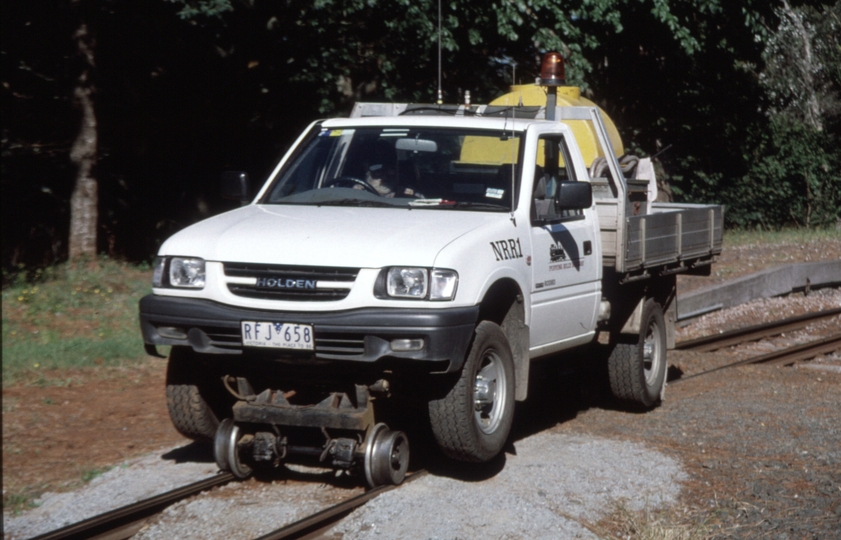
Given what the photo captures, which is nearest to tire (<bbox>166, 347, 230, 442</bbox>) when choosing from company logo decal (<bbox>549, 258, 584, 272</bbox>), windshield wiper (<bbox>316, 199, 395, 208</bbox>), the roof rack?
windshield wiper (<bbox>316, 199, 395, 208</bbox>)

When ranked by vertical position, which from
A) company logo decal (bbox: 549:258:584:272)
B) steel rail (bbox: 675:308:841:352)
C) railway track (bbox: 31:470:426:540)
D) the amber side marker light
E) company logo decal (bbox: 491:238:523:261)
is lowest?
steel rail (bbox: 675:308:841:352)

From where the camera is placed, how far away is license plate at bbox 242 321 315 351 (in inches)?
228

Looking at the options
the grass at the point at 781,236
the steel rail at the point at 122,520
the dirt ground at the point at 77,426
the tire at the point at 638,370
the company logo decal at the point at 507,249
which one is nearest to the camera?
the steel rail at the point at 122,520

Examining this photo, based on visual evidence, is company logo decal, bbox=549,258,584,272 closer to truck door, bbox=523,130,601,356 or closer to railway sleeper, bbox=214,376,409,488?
truck door, bbox=523,130,601,356

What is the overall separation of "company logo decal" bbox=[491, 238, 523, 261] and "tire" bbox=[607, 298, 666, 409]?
2440 millimetres

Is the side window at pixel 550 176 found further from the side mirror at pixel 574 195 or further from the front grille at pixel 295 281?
the front grille at pixel 295 281

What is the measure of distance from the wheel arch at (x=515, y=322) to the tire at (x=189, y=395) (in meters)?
1.75

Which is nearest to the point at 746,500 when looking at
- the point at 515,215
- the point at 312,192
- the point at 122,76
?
the point at 515,215

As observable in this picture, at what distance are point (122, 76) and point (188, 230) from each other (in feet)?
34.6

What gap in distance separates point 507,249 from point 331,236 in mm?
1116

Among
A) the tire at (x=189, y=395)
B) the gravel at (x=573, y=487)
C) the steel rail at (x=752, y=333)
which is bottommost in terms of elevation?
the steel rail at (x=752, y=333)

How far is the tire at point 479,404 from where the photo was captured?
6.10 metres

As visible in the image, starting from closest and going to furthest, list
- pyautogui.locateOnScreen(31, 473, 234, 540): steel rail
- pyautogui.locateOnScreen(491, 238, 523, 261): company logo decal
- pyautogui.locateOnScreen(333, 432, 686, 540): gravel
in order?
pyautogui.locateOnScreen(31, 473, 234, 540): steel rail → pyautogui.locateOnScreen(333, 432, 686, 540): gravel → pyautogui.locateOnScreen(491, 238, 523, 261): company logo decal

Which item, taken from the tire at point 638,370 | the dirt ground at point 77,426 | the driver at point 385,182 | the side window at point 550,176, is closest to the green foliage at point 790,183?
the tire at point 638,370
